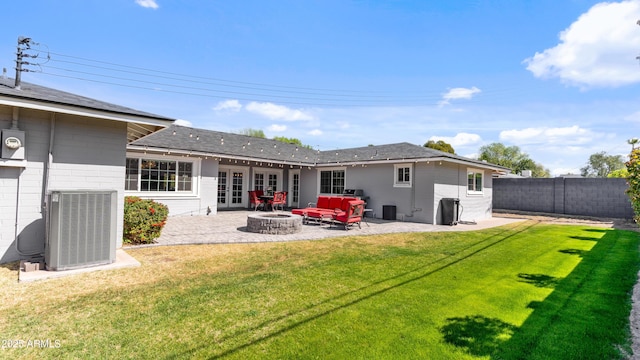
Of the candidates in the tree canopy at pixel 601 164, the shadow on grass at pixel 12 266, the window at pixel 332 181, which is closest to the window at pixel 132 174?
Result: the shadow on grass at pixel 12 266

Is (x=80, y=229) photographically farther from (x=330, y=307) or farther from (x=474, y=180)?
(x=474, y=180)

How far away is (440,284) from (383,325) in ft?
6.26

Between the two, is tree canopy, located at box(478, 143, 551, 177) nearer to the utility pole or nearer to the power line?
the power line

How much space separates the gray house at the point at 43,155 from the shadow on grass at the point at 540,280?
23.4 feet

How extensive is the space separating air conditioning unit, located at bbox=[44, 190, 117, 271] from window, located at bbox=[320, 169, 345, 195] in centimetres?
1200

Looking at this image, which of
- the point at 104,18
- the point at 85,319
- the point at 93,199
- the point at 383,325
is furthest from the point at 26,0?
the point at 383,325

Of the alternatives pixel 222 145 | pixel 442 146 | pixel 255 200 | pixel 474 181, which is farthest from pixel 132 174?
pixel 442 146

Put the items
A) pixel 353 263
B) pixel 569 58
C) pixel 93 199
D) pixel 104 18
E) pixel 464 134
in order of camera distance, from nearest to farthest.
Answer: pixel 93 199
pixel 353 263
pixel 104 18
pixel 569 58
pixel 464 134

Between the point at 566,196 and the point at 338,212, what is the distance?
15.6 metres

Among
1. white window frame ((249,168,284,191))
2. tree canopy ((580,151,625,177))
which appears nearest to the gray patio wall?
white window frame ((249,168,284,191))

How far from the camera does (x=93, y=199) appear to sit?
15.5ft

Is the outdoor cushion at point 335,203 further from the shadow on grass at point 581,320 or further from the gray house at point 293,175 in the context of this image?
the shadow on grass at point 581,320

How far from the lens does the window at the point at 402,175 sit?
1314cm

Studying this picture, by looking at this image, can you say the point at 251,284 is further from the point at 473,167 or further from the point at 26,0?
the point at 473,167
